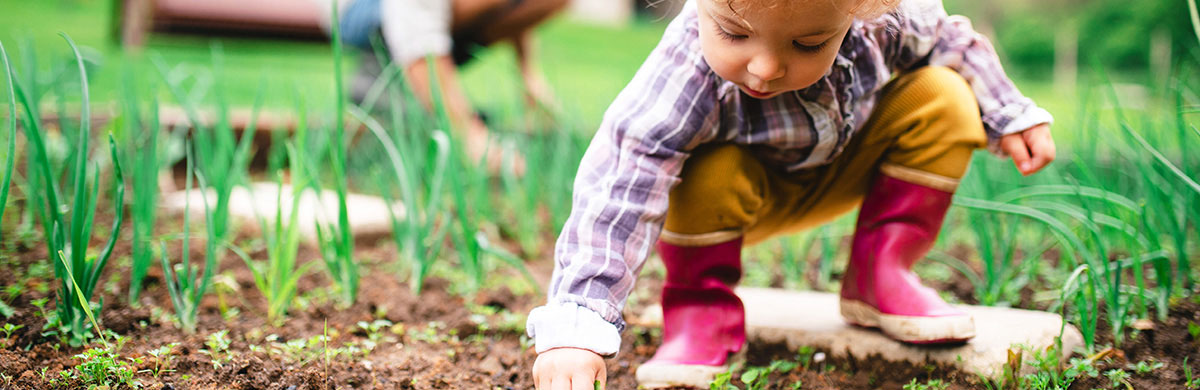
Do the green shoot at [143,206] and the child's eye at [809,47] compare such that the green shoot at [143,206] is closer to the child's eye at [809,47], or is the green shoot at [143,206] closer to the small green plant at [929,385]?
the child's eye at [809,47]

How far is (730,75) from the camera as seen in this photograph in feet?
3.14

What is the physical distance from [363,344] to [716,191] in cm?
56

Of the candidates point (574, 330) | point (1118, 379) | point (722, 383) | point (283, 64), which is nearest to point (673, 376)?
point (722, 383)

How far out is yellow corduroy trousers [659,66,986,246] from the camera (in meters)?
1.15

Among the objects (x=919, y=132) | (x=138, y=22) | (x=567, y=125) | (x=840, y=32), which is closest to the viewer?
(x=840, y=32)

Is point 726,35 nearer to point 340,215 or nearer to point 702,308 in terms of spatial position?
point 702,308

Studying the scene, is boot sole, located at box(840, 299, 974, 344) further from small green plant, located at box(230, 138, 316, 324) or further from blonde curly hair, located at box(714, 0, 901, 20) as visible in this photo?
small green plant, located at box(230, 138, 316, 324)

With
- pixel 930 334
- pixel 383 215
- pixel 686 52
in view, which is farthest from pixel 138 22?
pixel 930 334

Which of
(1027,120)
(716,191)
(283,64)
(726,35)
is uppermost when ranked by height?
(726,35)

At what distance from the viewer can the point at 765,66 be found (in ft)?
2.97

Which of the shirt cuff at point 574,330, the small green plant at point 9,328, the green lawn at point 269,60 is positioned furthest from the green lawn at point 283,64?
the shirt cuff at point 574,330

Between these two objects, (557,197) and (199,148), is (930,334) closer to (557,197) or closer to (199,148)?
(557,197)

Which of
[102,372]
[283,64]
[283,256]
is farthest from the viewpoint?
[283,64]

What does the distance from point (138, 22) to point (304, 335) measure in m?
3.38
